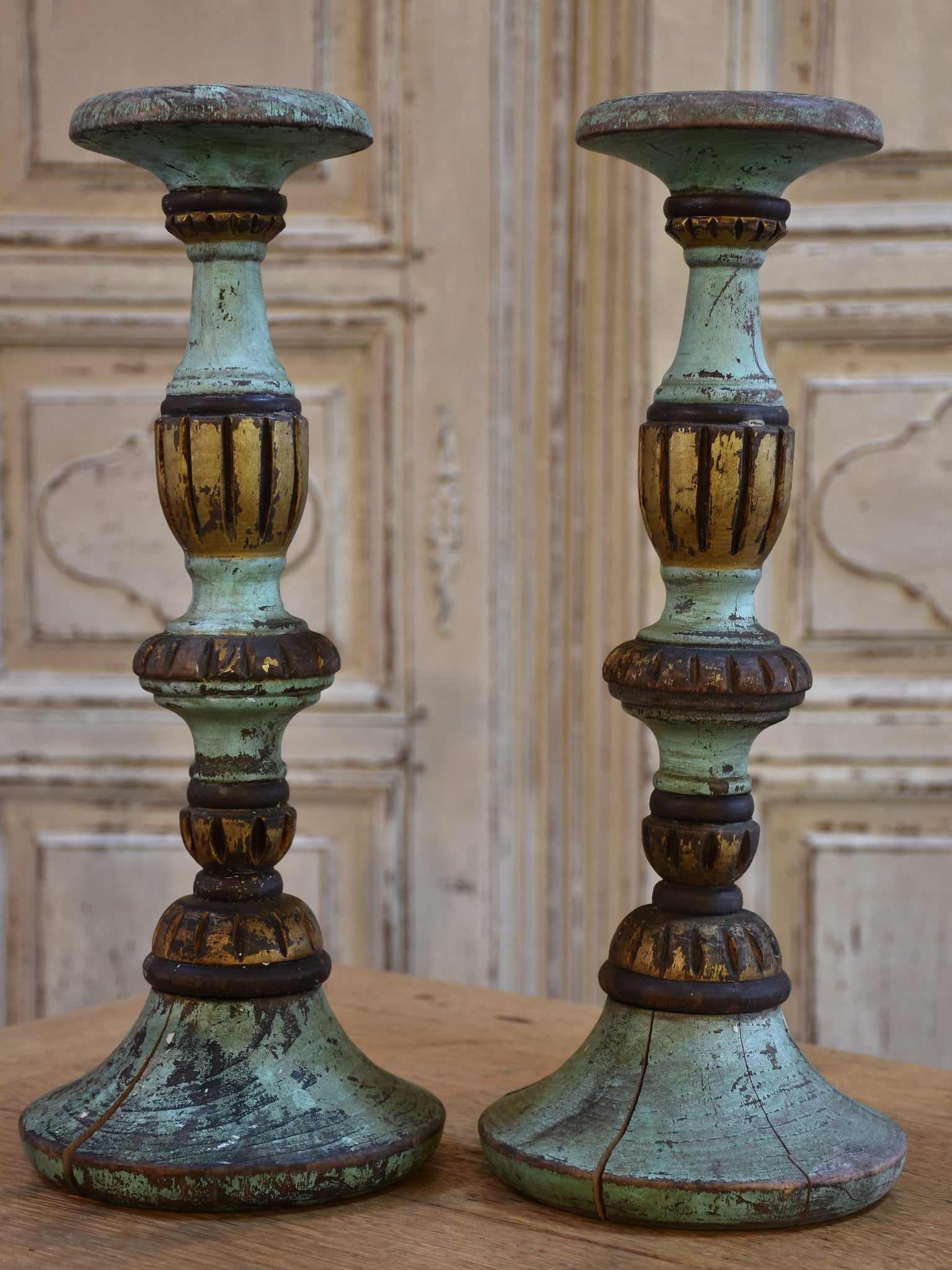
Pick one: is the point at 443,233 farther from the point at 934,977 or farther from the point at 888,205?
the point at 934,977

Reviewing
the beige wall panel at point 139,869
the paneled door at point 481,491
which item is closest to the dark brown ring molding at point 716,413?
the paneled door at point 481,491

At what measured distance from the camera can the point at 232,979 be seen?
0.59 m

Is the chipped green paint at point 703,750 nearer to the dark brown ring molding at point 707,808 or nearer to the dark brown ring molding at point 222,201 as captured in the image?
the dark brown ring molding at point 707,808

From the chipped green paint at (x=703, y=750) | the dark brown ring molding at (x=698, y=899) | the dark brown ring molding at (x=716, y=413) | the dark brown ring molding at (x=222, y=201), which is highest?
the dark brown ring molding at (x=222, y=201)

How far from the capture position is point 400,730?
1320 mm

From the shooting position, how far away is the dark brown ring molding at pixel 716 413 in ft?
1.87

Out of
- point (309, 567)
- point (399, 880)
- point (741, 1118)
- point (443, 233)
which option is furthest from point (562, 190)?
point (741, 1118)

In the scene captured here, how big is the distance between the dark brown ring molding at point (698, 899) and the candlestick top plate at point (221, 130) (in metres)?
0.32

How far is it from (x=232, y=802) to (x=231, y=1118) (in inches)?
4.8

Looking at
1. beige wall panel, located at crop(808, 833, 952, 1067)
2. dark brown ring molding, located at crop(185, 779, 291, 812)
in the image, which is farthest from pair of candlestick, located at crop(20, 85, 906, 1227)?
beige wall panel, located at crop(808, 833, 952, 1067)

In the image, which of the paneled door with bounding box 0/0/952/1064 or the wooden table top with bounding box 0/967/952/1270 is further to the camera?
the paneled door with bounding box 0/0/952/1064

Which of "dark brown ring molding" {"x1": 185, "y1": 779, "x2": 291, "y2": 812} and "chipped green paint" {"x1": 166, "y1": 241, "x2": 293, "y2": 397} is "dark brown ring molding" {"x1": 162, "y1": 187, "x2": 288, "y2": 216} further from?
"dark brown ring molding" {"x1": 185, "y1": 779, "x2": 291, "y2": 812}

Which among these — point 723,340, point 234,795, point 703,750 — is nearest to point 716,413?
point 723,340

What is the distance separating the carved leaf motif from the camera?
1.25 meters
